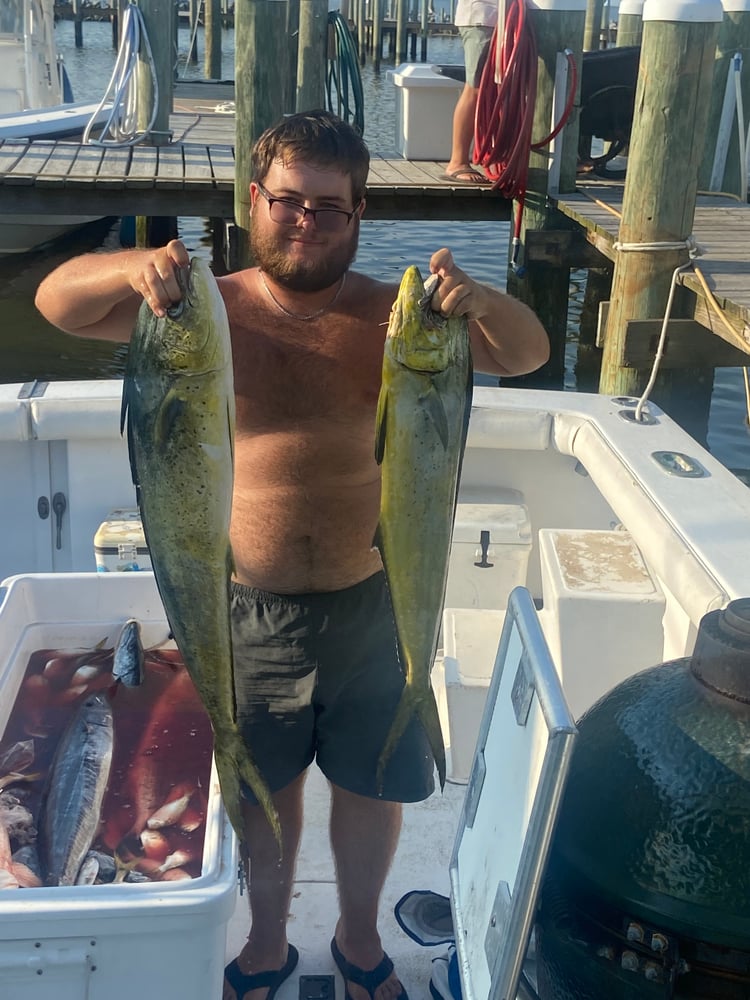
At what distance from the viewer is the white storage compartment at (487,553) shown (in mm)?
4488

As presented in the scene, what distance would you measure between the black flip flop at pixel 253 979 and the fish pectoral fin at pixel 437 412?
164cm

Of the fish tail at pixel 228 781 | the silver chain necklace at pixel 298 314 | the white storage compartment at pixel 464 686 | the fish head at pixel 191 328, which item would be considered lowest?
the white storage compartment at pixel 464 686

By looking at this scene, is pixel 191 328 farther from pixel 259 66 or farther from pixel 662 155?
pixel 259 66

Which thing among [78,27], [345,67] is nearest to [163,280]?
[345,67]

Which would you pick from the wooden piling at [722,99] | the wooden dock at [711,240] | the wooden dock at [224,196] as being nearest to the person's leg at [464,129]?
the wooden dock at [224,196]

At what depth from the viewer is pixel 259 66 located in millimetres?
8055

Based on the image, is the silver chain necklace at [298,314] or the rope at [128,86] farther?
the rope at [128,86]

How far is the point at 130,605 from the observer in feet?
11.6

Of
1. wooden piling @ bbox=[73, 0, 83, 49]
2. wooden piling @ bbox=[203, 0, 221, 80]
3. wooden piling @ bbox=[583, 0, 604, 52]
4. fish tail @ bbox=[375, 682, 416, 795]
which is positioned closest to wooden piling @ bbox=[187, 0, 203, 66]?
wooden piling @ bbox=[203, 0, 221, 80]

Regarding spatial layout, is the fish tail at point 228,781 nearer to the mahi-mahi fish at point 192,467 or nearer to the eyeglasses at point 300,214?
the mahi-mahi fish at point 192,467

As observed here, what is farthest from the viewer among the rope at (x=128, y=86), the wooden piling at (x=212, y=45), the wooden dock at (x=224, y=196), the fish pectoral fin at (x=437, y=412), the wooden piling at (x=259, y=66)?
the wooden piling at (x=212, y=45)

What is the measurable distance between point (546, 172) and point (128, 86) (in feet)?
17.5

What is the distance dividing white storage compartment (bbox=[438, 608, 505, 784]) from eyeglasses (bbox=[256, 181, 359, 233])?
2.05 metres

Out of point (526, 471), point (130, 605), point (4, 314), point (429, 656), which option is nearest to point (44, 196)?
point (4, 314)
